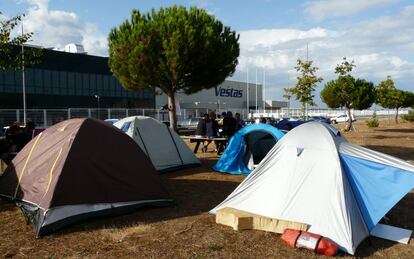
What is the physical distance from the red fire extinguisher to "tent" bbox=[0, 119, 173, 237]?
112 inches

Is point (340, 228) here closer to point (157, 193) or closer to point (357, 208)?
point (357, 208)

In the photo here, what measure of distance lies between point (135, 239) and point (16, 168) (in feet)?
11.0

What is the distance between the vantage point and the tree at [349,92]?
26930mm

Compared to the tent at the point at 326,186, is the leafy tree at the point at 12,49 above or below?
above

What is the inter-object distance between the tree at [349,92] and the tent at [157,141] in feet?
54.6

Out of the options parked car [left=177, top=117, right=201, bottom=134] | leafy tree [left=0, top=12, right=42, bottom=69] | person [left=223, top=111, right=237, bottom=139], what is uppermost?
leafy tree [left=0, top=12, right=42, bottom=69]

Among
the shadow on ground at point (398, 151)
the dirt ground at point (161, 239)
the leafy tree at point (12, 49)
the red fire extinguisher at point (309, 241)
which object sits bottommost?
the dirt ground at point (161, 239)

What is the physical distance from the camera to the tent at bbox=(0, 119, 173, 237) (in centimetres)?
681

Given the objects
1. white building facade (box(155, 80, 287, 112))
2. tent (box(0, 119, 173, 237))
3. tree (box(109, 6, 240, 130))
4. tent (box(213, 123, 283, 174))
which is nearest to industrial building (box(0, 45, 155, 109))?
white building facade (box(155, 80, 287, 112))

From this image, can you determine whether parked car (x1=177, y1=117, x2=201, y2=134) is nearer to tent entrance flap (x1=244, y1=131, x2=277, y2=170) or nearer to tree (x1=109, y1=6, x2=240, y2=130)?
tree (x1=109, y1=6, x2=240, y2=130)

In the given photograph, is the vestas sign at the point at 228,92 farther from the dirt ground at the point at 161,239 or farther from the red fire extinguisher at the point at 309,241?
the red fire extinguisher at the point at 309,241

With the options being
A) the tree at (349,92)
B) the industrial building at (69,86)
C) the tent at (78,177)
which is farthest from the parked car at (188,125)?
the tent at (78,177)

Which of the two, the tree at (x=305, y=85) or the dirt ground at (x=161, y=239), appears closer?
the dirt ground at (x=161, y=239)

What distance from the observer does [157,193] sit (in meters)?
8.05
